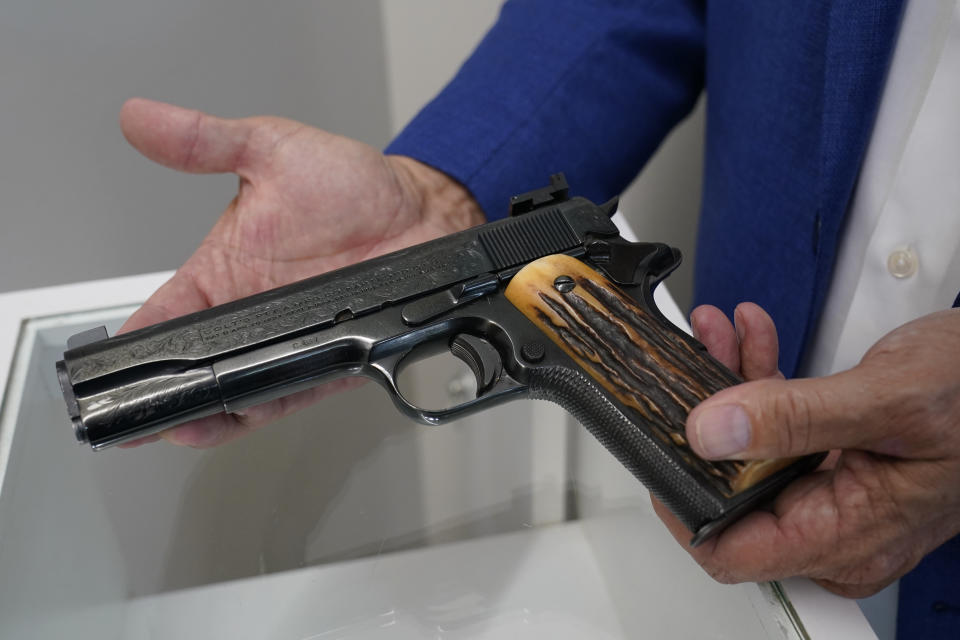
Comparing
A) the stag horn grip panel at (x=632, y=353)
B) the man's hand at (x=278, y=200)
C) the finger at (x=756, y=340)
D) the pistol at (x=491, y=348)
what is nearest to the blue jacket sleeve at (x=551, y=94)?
the man's hand at (x=278, y=200)

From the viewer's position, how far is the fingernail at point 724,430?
610 mm

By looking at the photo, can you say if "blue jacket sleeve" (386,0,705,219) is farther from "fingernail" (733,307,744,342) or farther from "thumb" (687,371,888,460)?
"thumb" (687,371,888,460)

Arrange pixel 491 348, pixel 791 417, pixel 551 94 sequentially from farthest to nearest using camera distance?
1. pixel 551 94
2. pixel 491 348
3. pixel 791 417

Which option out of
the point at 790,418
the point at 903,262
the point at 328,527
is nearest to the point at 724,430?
the point at 790,418

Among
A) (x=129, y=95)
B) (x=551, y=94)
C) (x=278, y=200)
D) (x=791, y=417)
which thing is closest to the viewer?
(x=791, y=417)

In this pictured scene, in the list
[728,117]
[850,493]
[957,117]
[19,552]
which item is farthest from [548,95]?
[19,552]

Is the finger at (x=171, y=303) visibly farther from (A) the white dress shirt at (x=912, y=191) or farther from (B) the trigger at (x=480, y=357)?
(A) the white dress shirt at (x=912, y=191)

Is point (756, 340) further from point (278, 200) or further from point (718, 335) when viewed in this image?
point (278, 200)

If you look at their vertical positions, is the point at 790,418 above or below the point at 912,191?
below

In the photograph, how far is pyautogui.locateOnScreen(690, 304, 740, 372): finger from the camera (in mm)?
842

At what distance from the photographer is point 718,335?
2.78ft

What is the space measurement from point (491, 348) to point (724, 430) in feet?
0.99

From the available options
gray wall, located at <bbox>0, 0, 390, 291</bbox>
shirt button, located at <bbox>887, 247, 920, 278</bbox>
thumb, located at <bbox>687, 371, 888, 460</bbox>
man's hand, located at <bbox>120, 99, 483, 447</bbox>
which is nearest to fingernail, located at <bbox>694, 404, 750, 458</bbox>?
thumb, located at <bbox>687, 371, 888, 460</bbox>

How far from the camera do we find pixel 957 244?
2.72 feet
